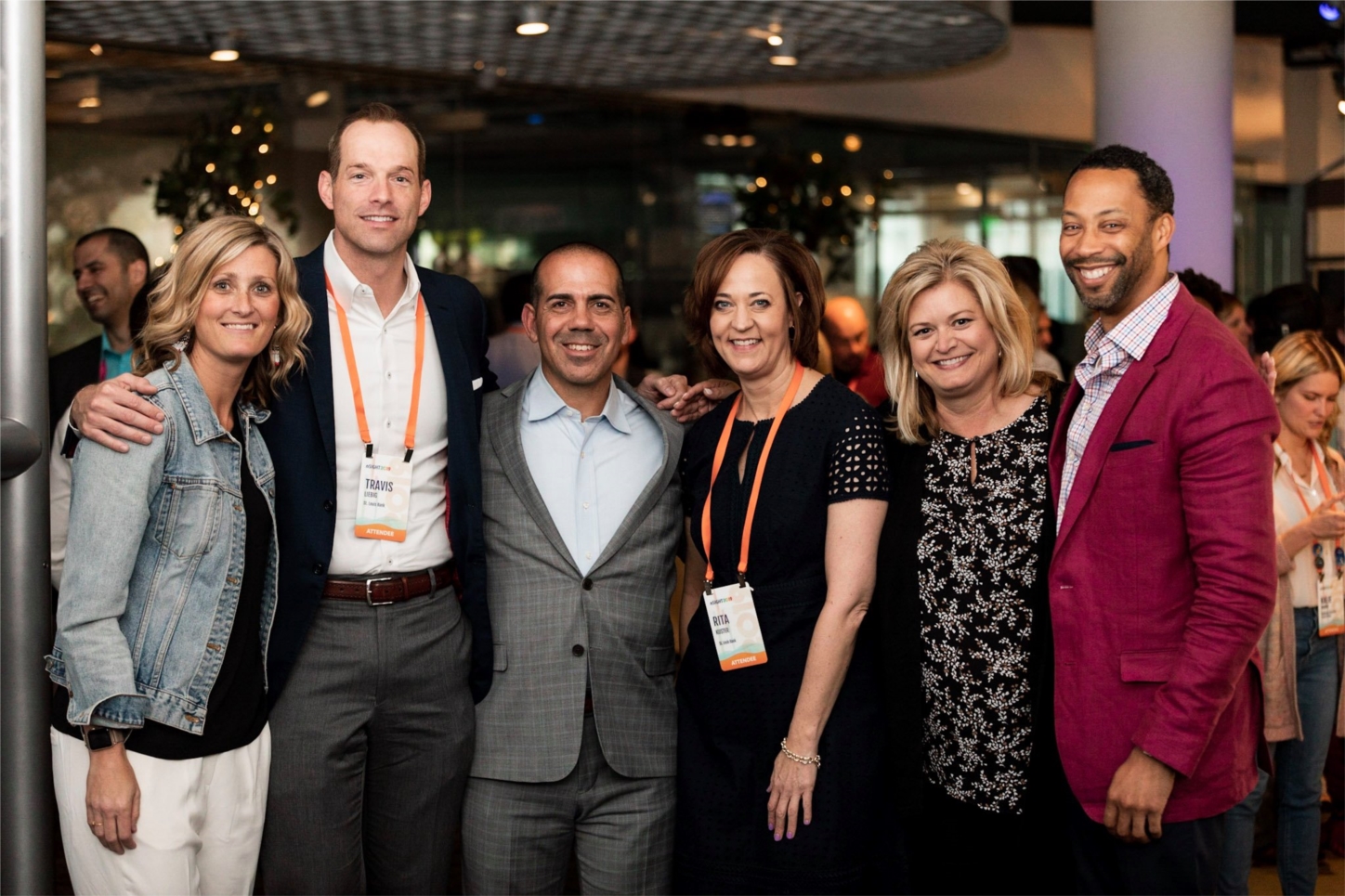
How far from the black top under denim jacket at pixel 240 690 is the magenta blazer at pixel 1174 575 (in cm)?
161

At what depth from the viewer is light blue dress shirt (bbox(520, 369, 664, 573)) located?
9.25 ft

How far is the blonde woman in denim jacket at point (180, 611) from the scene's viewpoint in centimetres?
228

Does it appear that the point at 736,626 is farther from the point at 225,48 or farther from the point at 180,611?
the point at 225,48

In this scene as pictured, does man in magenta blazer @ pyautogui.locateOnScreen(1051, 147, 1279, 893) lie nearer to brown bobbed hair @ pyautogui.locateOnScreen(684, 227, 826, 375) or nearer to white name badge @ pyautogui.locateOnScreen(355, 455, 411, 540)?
brown bobbed hair @ pyautogui.locateOnScreen(684, 227, 826, 375)

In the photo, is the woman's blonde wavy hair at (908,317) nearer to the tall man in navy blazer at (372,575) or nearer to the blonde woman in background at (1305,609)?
the tall man in navy blazer at (372,575)

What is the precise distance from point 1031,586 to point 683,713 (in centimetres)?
85

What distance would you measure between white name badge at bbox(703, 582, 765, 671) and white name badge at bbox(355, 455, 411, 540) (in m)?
0.70

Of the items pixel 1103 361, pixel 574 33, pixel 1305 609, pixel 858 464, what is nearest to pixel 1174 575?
pixel 1103 361

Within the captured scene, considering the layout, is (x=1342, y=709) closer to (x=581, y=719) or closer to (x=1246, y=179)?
(x=581, y=719)

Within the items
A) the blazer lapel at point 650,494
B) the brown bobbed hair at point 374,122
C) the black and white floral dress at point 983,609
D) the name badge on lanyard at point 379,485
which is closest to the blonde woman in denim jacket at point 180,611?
the name badge on lanyard at point 379,485

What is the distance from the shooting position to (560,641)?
9.05 ft

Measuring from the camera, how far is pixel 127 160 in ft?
26.0

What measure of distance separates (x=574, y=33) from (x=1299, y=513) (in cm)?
505

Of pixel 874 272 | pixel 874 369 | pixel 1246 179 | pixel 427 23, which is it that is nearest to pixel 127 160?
pixel 427 23
